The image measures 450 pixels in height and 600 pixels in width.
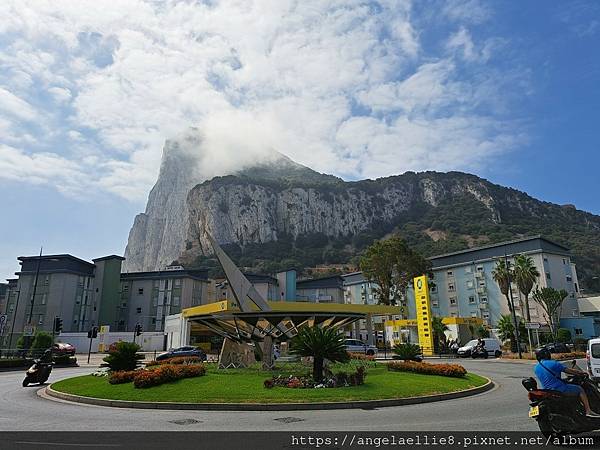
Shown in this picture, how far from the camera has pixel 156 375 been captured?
1598cm

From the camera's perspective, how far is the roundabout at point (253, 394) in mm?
13062

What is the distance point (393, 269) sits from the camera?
211 feet

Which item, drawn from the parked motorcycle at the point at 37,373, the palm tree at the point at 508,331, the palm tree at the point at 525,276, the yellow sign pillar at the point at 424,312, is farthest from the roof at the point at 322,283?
the parked motorcycle at the point at 37,373

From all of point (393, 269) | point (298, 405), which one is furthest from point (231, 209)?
point (298, 405)

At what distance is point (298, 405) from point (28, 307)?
7206 centimetres

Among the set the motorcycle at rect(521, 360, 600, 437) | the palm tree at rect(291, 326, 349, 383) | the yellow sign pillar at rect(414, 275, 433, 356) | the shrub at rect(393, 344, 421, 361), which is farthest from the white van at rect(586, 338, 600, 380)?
the yellow sign pillar at rect(414, 275, 433, 356)

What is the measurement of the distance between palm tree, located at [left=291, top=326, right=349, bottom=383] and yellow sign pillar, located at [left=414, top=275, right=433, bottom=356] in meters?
26.7

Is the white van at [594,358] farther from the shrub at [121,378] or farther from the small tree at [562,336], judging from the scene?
the small tree at [562,336]

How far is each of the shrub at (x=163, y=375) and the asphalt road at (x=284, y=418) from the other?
2001 millimetres

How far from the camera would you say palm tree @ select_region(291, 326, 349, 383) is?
16.6 metres

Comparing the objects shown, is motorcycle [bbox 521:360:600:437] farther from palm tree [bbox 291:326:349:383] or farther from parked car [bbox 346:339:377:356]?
parked car [bbox 346:339:377:356]

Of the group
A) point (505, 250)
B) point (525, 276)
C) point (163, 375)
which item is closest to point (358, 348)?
point (525, 276)

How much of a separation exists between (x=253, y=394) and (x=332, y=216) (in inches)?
6156

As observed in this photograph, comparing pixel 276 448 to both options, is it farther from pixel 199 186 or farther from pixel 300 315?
pixel 199 186
